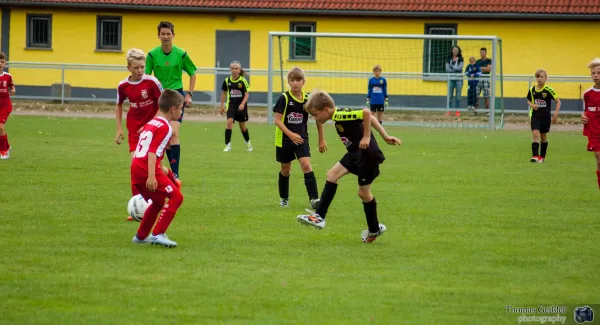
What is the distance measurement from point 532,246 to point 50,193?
6.13m

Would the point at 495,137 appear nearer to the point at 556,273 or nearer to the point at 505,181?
the point at 505,181

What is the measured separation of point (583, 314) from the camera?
6246 mm

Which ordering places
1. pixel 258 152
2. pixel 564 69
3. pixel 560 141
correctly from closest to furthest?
1. pixel 258 152
2. pixel 560 141
3. pixel 564 69

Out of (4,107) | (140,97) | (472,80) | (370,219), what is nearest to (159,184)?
(370,219)

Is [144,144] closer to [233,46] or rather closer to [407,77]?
[407,77]

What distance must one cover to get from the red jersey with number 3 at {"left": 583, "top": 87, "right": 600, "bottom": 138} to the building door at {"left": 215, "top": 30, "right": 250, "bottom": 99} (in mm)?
23238

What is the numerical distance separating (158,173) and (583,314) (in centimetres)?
387

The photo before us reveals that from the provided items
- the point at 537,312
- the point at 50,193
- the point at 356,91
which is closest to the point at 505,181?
the point at 50,193

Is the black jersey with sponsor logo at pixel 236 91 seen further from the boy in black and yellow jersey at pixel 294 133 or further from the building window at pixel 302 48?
the building window at pixel 302 48

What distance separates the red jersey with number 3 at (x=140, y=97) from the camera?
10664 mm

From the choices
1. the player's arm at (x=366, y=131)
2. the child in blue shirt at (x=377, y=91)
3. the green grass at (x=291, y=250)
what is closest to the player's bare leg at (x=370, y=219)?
the green grass at (x=291, y=250)

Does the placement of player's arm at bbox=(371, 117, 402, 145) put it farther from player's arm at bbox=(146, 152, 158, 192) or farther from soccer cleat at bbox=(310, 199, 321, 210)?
soccer cleat at bbox=(310, 199, 321, 210)

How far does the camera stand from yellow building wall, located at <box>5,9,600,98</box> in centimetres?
3144

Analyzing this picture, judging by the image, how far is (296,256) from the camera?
26.5 feet
